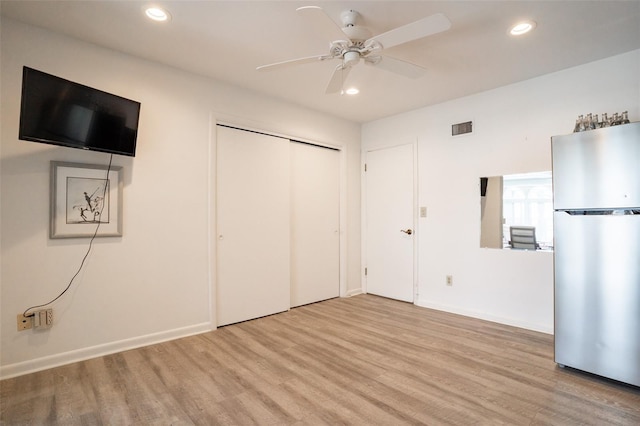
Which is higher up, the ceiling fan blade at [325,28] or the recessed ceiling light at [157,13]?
the recessed ceiling light at [157,13]

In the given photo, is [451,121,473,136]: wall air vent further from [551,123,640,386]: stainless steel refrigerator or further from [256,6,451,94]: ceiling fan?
[256,6,451,94]: ceiling fan

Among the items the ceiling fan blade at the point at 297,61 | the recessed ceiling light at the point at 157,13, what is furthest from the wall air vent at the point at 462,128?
the recessed ceiling light at the point at 157,13

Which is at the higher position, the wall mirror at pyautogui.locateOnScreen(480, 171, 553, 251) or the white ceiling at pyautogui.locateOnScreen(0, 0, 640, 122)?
the white ceiling at pyautogui.locateOnScreen(0, 0, 640, 122)

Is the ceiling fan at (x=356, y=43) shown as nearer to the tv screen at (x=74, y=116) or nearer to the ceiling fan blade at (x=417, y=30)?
the ceiling fan blade at (x=417, y=30)

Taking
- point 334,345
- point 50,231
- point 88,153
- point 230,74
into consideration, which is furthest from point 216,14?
point 334,345

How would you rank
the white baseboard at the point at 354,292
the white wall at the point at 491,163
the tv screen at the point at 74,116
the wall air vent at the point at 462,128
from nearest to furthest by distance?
1. the tv screen at the point at 74,116
2. the white wall at the point at 491,163
3. the wall air vent at the point at 462,128
4. the white baseboard at the point at 354,292

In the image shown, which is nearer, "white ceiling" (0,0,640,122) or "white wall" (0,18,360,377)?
"white ceiling" (0,0,640,122)

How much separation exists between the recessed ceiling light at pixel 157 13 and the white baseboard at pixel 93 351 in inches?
103

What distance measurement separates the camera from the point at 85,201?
102 inches

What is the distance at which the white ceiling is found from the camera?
214 centimetres

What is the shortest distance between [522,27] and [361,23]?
3.98ft

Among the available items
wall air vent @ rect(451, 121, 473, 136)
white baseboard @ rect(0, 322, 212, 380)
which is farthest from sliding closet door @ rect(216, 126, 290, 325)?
wall air vent @ rect(451, 121, 473, 136)

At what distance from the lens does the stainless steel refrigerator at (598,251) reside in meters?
2.16

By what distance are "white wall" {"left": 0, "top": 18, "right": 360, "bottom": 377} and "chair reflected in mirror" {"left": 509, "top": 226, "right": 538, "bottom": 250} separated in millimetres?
2997
